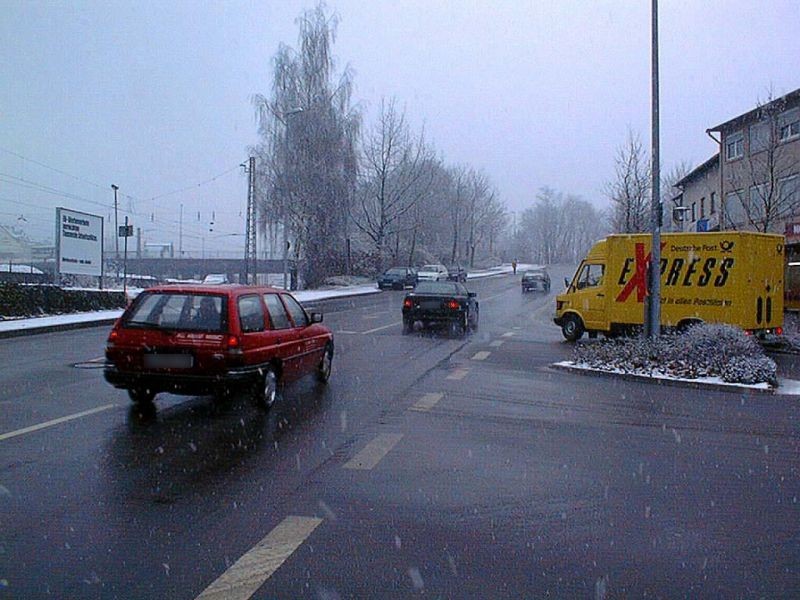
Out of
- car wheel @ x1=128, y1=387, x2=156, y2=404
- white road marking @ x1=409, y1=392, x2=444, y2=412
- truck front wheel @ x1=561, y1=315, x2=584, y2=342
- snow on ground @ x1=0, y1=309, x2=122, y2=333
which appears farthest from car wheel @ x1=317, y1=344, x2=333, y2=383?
snow on ground @ x1=0, y1=309, x2=122, y2=333

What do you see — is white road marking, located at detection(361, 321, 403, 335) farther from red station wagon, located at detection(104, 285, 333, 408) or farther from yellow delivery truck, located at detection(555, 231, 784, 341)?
red station wagon, located at detection(104, 285, 333, 408)

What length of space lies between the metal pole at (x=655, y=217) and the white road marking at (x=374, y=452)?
324 inches

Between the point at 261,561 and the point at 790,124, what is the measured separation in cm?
2834

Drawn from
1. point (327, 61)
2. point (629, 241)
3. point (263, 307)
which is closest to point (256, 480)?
point (263, 307)

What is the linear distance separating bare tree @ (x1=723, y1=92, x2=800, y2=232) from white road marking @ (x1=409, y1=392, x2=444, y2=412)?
554 inches

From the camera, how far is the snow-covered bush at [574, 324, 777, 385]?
473 inches

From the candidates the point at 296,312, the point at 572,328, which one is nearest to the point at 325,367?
the point at 296,312

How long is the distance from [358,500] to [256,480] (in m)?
0.97

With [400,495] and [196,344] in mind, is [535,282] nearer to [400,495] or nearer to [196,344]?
[196,344]

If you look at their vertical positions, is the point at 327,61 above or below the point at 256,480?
above

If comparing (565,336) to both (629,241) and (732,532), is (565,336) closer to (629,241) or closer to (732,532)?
(629,241)

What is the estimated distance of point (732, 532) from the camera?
516 cm

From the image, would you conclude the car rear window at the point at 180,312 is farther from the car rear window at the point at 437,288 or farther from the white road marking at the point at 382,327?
the car rear window at the point at 437,288

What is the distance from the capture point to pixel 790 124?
27.7 meters
